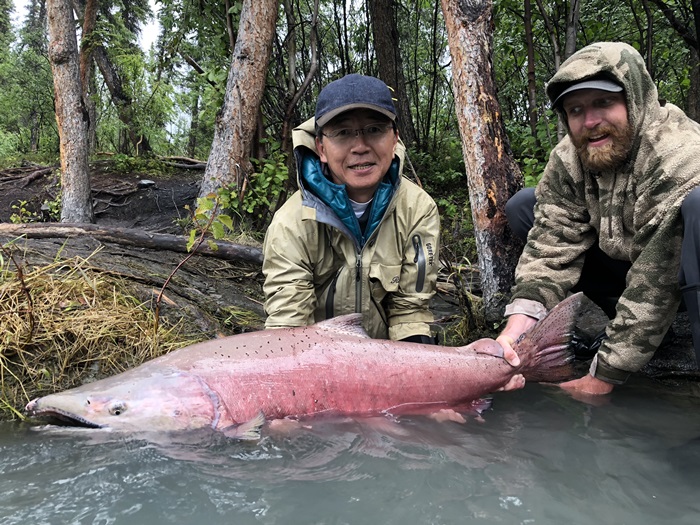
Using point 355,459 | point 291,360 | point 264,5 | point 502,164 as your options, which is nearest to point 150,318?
point 291,360

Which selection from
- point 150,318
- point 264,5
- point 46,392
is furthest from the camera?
point 264,5

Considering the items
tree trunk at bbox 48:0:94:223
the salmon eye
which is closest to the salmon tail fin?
the salmon eye

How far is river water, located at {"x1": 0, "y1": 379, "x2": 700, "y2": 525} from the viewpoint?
195cm

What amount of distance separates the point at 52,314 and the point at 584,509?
319 centimetres

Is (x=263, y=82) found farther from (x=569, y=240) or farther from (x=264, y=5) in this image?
(x=569, y=240)

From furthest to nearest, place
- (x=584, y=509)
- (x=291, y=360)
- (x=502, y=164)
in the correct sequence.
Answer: (x=502, y=164)
(x=291, y=360)
(x=584, y=509)

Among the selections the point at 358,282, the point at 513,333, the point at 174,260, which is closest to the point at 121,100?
the point at 174,260

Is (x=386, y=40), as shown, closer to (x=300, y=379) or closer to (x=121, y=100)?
(x=300, y=379)

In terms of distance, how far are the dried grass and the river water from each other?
46 centimetres

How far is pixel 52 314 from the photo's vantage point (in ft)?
11.2

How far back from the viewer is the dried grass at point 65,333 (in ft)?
10.4

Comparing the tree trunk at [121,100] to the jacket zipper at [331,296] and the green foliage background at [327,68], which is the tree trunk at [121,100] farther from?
the jacket zipper at [331,296]

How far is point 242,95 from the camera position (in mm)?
6047

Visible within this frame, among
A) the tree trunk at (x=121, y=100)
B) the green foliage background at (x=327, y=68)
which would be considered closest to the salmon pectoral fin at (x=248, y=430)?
the green foliage background at (x=327, y=68)
